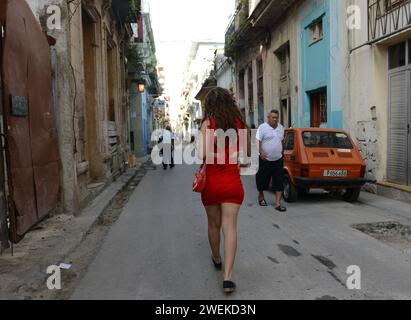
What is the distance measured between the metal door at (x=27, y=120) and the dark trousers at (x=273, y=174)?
377 cm

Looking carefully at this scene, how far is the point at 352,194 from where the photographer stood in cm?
901

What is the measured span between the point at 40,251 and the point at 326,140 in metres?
6.13

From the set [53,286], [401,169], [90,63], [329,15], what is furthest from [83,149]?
[329,15]

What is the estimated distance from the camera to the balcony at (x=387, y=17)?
8680 millimetres

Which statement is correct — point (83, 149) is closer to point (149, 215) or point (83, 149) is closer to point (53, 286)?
point (149, 215)

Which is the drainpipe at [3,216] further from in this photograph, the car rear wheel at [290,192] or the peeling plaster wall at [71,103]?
the car rear wheel at [290,192]

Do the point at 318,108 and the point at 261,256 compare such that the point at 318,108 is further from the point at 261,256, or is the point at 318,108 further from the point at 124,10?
the point at 261,256

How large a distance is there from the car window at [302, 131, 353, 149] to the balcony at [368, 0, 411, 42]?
226cm

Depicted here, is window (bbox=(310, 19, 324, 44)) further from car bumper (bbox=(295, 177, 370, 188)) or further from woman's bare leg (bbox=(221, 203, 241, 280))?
woman's bare leg (bbox=(221, 203, 241, 280))

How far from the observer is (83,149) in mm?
9234

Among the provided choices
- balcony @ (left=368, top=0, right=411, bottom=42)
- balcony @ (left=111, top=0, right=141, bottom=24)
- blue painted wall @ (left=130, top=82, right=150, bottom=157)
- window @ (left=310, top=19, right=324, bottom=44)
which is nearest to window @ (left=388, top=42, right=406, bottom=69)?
balcony @ (left=368, top=0, right=411, bottom=42)

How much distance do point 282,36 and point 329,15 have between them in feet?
16.7

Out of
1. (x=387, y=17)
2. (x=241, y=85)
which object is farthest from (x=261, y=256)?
(x=241, y=85)

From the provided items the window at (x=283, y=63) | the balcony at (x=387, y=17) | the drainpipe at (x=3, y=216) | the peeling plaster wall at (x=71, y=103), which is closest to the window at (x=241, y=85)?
the window at (x=283, y=63)
